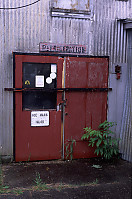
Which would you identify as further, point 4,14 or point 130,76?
point 130,76

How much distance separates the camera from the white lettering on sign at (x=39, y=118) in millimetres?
5897

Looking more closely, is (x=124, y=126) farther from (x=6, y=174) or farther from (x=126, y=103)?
(x=6, y=174)

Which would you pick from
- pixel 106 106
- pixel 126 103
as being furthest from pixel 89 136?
pixel 126 103

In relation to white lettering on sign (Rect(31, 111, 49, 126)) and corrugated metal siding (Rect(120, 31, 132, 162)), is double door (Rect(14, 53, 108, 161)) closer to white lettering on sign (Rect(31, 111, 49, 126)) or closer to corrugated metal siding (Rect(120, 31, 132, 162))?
white lettering on sign (Rect(31, 111, 49, 126))

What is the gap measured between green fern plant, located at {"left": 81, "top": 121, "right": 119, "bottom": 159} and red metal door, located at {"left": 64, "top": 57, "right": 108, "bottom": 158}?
0.53ft

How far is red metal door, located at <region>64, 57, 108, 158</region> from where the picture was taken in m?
6.04

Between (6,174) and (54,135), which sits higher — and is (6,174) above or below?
below

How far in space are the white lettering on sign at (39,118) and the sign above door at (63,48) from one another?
1488mm

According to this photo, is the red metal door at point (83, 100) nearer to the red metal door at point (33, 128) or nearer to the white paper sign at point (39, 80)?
the red metal door at point (33, 128)

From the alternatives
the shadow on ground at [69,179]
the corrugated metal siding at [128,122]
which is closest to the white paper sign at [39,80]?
the shadow on ground at [69,179]

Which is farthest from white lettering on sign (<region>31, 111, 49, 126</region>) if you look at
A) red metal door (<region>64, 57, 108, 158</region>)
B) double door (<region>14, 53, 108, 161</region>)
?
red metal door (<region>64, 57, 108, 158</region>)

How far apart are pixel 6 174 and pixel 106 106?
289 cm

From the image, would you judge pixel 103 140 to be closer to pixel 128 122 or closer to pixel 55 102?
pixel 128 122

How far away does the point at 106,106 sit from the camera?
6320mm
